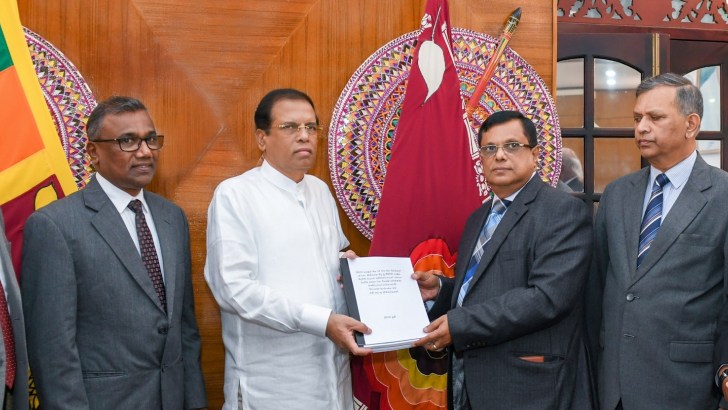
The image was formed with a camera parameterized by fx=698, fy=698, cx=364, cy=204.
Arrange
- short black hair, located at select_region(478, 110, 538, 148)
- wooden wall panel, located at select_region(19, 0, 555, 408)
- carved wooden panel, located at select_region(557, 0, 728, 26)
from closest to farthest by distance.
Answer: short black hair, located at select_region(478, 110, 538, 148), wooden wall panel, located at select_region(19, 0, 555, 408), carved wooden panel, located at select_region(557, 0, 728, 26)

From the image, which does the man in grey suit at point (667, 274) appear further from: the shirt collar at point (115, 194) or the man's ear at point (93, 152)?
the man's ear at point (93, 152)

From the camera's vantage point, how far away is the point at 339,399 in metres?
2.36

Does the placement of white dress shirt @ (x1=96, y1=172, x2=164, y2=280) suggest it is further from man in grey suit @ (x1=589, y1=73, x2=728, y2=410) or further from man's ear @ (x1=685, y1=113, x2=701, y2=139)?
man's ear @ (x1=685, y1=113, x2=701, y2=139)

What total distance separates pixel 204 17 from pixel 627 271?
6.31ft

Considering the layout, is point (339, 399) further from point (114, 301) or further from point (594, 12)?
point (594, 12)

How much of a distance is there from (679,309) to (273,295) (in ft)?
4.08

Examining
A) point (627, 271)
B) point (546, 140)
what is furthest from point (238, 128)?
point (627, 271)

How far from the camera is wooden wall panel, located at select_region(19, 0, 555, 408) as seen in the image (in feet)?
9.20

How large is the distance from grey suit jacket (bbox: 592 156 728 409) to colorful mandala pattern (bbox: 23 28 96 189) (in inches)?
78.3

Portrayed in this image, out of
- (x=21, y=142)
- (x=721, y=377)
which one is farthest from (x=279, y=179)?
(x=721, y=377)

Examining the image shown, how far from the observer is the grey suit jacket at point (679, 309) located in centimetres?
209

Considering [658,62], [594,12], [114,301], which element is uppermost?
[594,12]

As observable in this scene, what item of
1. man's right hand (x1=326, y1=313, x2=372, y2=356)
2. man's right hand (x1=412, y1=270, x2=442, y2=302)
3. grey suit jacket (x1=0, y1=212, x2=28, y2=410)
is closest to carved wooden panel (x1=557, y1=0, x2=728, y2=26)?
man's right hand (x1=412, y1=270, x2=442, y2=302)

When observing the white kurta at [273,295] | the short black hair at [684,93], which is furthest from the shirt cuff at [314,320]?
the short black hair at [684,93]
